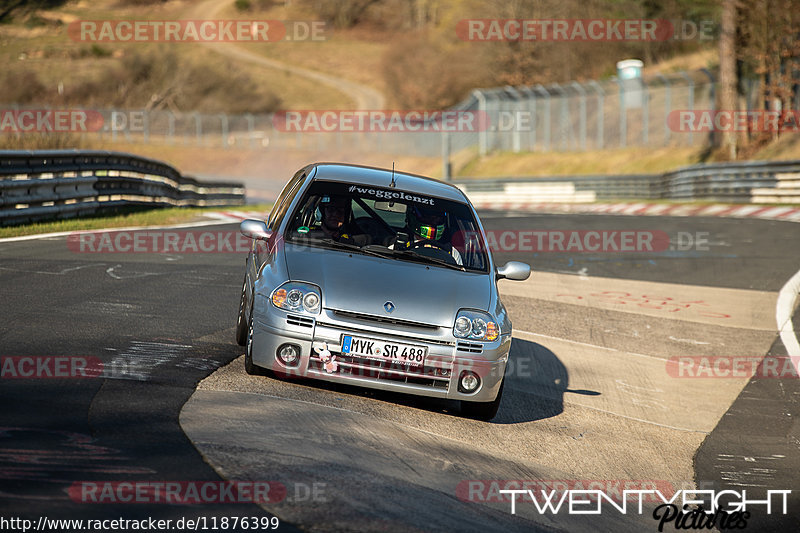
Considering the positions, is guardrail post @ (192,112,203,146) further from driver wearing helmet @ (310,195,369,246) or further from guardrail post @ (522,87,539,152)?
driver wearing helmet @ (310,195,369,246)

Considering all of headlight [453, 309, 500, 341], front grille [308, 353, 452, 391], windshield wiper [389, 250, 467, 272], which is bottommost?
front grille [308, 353, 452, 391]

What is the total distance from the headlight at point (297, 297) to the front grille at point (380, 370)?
0.33m

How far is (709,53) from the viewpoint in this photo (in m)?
55.4

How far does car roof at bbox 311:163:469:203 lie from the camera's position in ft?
26.3

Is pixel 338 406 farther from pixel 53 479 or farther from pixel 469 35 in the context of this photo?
pixel 469 35

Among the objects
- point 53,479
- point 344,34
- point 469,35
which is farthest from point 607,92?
point 344,34

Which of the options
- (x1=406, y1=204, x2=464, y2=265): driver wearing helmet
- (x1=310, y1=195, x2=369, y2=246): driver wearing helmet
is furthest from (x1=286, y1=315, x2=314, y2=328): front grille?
(x1=406, y1=204, x2=464, y2=265): driver wearing helmet

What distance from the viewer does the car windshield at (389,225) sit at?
7.37 metres

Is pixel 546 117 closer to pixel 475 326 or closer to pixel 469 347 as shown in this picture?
pixel 475 326

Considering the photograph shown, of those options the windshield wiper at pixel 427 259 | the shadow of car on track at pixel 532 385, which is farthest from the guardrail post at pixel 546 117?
the windshield wiper at pixel 427 259

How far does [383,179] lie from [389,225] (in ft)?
2.01

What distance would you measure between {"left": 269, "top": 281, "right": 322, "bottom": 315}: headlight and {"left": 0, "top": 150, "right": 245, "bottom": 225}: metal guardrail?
33.1 ft

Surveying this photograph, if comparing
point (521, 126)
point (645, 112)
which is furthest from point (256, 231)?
point (521, 126)

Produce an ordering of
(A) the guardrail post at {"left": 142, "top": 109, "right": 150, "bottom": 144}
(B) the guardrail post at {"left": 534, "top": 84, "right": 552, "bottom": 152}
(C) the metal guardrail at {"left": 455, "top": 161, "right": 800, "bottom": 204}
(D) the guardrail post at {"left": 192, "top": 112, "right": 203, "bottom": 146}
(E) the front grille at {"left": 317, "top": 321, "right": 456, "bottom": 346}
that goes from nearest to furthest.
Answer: (E) the front grille at {"left": 317, "top": 321, "right": 456, "bottom": 346} → (C) the metal guardrail at {"left": 455, "top": 161, "right": 800, "bottom": 204} → (B) the guardrail post at {"left": 534, "top": 84, "right": 552, "bottom": 152} → (A) the guardrail post at {"left": 142, "top": 109, "right": 150, "bottom": 144} → (D) the guardrail post at {"left": 192, "top": 112, "right": 203, "bottom": 146}
